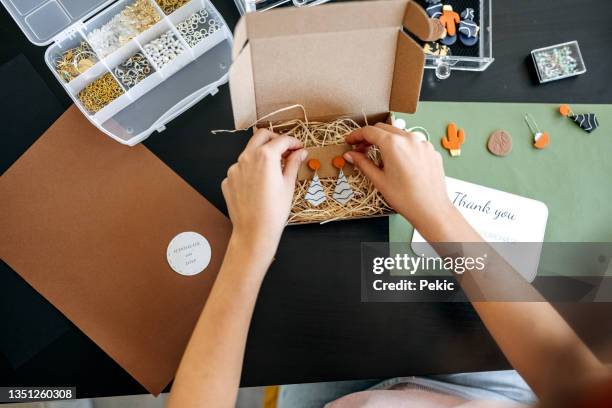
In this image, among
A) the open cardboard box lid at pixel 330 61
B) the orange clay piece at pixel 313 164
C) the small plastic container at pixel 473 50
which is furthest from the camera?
the small plastic container at pixel 473 50

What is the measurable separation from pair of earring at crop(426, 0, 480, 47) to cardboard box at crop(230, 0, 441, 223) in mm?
174

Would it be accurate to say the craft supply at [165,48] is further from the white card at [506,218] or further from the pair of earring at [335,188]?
the white card at [506,218]

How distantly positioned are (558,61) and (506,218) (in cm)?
32

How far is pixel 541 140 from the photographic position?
34.1 inches

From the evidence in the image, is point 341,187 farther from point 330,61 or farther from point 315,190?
point 330,61

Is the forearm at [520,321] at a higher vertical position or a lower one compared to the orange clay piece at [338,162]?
lower

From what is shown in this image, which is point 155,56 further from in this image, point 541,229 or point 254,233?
point 541,229

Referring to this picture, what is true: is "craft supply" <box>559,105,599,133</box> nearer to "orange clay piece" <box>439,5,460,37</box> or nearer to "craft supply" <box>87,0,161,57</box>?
"orange clay piece" <box>439,5,460,37</box>

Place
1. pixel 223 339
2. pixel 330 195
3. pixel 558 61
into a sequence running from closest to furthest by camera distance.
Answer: pixel 223 339, pixel 330 195, pixel 558 61

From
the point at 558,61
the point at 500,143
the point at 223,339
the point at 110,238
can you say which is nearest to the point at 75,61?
the point at 110,238

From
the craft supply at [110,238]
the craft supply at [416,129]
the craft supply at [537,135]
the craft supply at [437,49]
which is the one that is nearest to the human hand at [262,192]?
the craft supply at [110,238]

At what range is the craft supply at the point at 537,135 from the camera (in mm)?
868

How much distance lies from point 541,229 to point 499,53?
34 cm

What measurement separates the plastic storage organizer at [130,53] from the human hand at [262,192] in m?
0.21
